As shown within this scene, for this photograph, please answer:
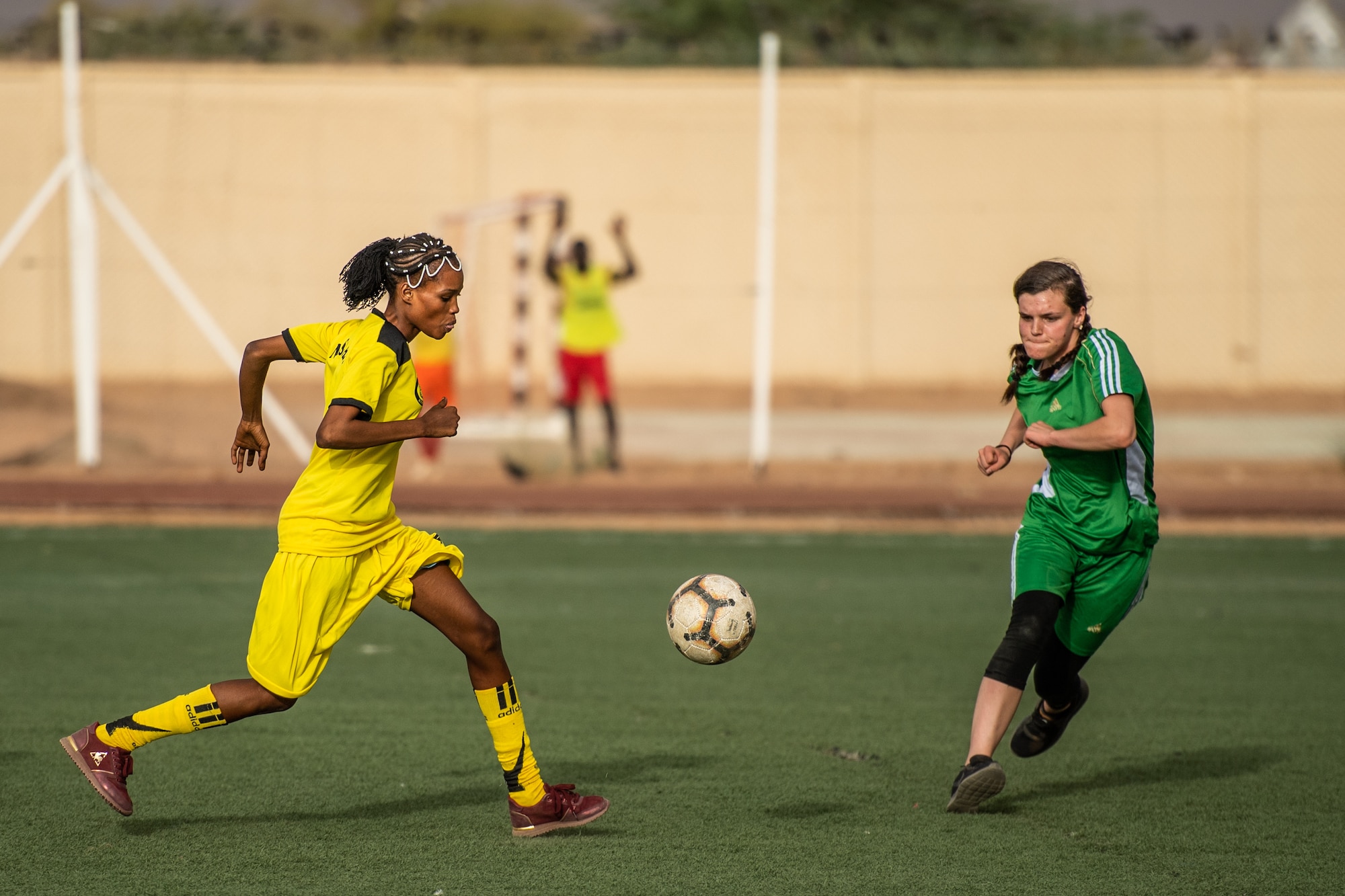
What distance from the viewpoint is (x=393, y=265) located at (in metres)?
4.81

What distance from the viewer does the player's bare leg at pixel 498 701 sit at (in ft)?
16.1

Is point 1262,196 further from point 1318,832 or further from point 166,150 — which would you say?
point 1318,832

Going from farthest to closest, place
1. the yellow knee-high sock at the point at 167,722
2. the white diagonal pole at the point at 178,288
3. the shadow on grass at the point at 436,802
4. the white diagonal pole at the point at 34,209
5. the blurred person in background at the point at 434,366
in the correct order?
the blurred person in background at the point at 434,366 → the white diagonal pole at the point at 178,288 → the white diagonal pole at the point at 34,209 → the shadow on grass at the point at 436,802 → the yellow knee-high sock at the point at 167,722

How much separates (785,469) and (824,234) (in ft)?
36.8

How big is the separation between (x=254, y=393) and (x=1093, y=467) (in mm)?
2861

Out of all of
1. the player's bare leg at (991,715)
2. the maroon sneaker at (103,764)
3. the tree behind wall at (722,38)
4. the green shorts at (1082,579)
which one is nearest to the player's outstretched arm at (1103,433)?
the green shorts at (1082,579)

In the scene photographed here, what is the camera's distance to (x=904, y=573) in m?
10.4

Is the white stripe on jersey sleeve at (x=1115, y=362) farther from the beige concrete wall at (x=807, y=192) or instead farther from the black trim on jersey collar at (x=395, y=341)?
the beige concrete wall at (x=807, y=192)

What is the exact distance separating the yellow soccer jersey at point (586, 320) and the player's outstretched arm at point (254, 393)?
29.7 ft

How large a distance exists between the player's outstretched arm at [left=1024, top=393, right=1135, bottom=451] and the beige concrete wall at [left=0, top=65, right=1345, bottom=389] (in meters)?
20.0

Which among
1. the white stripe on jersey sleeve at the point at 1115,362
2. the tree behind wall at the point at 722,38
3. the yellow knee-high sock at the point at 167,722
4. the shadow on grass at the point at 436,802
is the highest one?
the tree behind wall at the point at 722,38

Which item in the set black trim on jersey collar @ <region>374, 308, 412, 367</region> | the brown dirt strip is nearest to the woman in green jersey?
black trim on jersey collar @ <region>374, 308, 412, 367</region>

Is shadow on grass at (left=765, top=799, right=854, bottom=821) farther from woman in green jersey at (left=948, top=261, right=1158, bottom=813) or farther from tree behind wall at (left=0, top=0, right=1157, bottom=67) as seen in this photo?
tree behind wall at (left=0, top=0, right=1157, bottom=67)

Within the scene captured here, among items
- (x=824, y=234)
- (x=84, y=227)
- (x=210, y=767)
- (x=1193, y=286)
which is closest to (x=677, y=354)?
(x=824, y=234)
